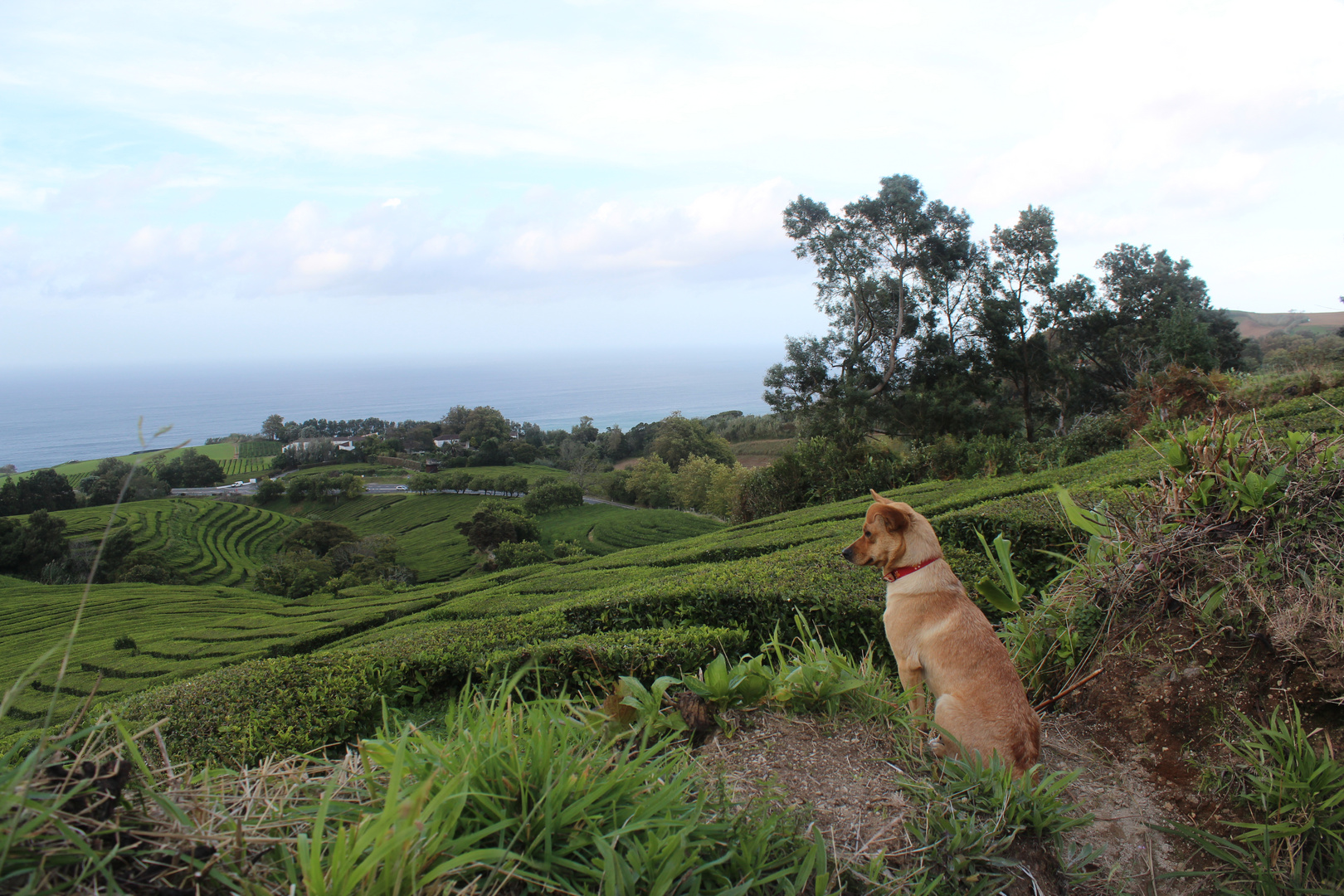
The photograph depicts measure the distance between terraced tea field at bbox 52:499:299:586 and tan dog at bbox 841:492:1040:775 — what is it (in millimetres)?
47319

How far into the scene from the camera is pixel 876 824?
202 cm

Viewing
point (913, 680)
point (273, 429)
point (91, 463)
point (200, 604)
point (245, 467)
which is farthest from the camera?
point (273, 429)

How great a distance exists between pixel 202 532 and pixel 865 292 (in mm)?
48390

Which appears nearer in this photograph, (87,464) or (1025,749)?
(1025,749)

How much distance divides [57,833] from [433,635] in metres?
4.56

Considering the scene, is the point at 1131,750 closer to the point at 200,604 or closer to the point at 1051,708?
the point at 1051,708

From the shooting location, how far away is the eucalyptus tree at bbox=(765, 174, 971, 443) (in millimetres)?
26250

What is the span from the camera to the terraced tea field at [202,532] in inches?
1645

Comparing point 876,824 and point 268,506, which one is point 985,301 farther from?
point 268,506

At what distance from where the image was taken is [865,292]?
27.7 meters

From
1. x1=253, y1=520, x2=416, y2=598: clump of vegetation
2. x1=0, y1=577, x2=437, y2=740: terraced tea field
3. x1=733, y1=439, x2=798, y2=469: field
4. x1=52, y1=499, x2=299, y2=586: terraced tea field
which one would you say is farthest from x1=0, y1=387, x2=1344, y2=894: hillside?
x1=733, y1=439, x2=798, y2=469: field

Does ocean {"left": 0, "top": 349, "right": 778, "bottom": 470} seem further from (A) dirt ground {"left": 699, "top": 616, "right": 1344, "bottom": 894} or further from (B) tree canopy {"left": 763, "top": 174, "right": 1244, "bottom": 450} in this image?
(B) tree canopy {"left": 763, "top": 174, "right": 1244, "bottom": 450}

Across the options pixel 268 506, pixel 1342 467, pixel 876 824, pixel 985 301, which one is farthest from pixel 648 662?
pixel 268 506

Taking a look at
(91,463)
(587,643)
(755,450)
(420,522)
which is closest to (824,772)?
(587,643)
